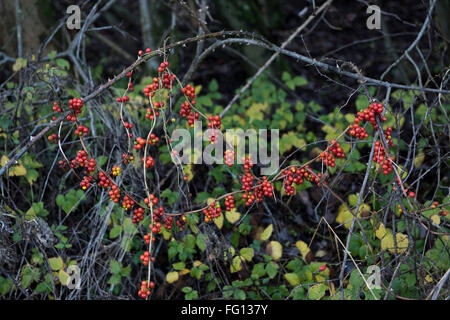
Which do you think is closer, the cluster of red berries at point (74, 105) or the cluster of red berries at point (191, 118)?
A: the cluster of red berries at point (74, 105)

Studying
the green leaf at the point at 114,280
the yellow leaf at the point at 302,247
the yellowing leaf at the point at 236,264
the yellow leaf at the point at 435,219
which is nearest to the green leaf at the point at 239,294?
the yellowing leaf at the point at 236,264

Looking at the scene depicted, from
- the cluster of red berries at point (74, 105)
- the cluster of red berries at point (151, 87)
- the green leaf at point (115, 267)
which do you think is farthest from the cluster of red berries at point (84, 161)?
the green leaf at point (115, 267)

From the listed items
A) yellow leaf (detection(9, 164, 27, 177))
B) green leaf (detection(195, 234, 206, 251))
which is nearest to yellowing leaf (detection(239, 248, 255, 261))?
green leaf (detection(195, 234, 206, 251))

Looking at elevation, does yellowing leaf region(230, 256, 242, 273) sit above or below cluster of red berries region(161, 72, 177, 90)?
below

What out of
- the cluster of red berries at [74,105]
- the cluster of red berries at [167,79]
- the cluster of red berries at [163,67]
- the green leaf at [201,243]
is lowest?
the green leaf at [201,243]

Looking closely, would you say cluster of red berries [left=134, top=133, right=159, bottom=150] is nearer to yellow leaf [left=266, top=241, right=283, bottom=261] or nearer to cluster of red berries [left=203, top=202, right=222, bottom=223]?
cluster of red berries [left=203, top=202, right=222, bottom=223]

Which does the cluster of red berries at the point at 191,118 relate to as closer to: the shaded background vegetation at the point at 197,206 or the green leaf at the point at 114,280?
the shaded background vegetation at the point at 197,206

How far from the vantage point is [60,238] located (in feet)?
9.98

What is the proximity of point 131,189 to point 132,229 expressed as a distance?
0.25 metres

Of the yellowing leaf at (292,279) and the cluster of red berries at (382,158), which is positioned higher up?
the cluster of red berries at (382,158)

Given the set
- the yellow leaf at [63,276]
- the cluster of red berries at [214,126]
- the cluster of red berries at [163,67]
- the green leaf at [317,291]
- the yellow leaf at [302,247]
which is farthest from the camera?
the yellow leaf at [302,247]

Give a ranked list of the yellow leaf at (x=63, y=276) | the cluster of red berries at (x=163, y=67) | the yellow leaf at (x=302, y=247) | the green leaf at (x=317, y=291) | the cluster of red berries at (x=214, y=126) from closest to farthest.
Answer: the cluster of red berries at (x=163, y=67) < the green leaf at (x=317, y=291) < the cluster of red berries at (x=214, y=126) < the yellow leaf at (x=63, y=276) < the yellow leaf at (x=302, y=247)

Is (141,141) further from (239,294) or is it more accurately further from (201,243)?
(239,294)

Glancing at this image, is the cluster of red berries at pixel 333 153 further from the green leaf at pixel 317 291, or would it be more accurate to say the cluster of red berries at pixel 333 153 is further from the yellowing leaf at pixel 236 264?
the yellowing leaf at pixel 236 264
